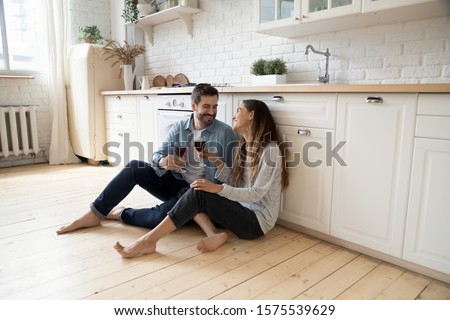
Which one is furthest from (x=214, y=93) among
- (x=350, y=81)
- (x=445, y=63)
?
(x=445, y=63)

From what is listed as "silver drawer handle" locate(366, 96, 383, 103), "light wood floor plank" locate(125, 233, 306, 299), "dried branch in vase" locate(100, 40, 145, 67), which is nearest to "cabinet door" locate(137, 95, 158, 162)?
"dried branch in vase" locate(100, 40, 145, 67)

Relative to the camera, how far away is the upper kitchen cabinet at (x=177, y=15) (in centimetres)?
337

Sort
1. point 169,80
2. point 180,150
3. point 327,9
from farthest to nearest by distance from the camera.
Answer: point 169,80, point 327,9, point 180,150

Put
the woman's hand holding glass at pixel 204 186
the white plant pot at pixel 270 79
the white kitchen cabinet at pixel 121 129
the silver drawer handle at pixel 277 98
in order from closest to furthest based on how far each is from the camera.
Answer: the woman's hand holding glass at pixel 204 186
the silver drawer handle at pixel 277 98
the white plant pot at pixel 270 79
the white kitchen cabinet at pixel 121 129

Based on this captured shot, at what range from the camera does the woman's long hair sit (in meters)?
1.92

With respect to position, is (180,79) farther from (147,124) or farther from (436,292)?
(436,292)

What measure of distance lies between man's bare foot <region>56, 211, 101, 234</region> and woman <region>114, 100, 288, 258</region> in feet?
1.39

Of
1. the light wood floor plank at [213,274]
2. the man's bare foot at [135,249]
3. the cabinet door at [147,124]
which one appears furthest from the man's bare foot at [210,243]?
the cabinet door at [147,124]

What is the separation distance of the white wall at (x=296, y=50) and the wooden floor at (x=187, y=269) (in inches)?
45.6

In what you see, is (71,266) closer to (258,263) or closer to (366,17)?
(258,263)

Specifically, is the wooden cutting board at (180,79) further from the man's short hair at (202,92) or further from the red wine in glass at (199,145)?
the red wine in glass at (199,145)

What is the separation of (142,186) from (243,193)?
2.20 ft

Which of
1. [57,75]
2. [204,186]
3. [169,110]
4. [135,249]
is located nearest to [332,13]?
[204,186]

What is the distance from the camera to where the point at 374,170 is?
1.67 metres
